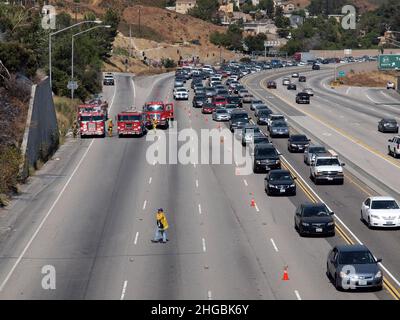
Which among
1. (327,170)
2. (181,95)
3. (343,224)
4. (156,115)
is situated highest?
(327,170)

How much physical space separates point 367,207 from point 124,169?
20211 mm

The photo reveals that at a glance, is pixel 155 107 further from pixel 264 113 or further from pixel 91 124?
pixel 264 113

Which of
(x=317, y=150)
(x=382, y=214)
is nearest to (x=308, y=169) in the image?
(x=317, y=150)

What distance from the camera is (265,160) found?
52.8 m

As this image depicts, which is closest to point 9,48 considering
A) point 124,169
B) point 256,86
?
point 124,169

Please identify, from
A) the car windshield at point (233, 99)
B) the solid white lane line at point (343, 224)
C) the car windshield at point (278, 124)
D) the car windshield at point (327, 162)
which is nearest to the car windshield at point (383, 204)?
the solid white lane line at point (343, 224)

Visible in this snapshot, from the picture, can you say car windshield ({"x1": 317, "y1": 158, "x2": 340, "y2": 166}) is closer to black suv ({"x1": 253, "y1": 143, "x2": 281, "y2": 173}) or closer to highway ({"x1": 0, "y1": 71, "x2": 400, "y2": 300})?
highway ({"x1": 0, "y1": 71, "x2": 400, "y2": 300})

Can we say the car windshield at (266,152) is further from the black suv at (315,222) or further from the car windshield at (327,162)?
the black suv at (315,222)

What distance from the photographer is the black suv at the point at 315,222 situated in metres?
36.2

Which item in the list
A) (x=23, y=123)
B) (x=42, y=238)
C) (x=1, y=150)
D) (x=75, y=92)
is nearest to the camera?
(x=42, y=238)

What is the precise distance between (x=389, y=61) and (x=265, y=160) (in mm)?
80453

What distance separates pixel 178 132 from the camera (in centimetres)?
7275

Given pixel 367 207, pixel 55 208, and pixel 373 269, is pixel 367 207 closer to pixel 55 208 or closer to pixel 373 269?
pixel 373 269

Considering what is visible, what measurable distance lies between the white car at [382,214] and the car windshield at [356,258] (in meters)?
8.71
